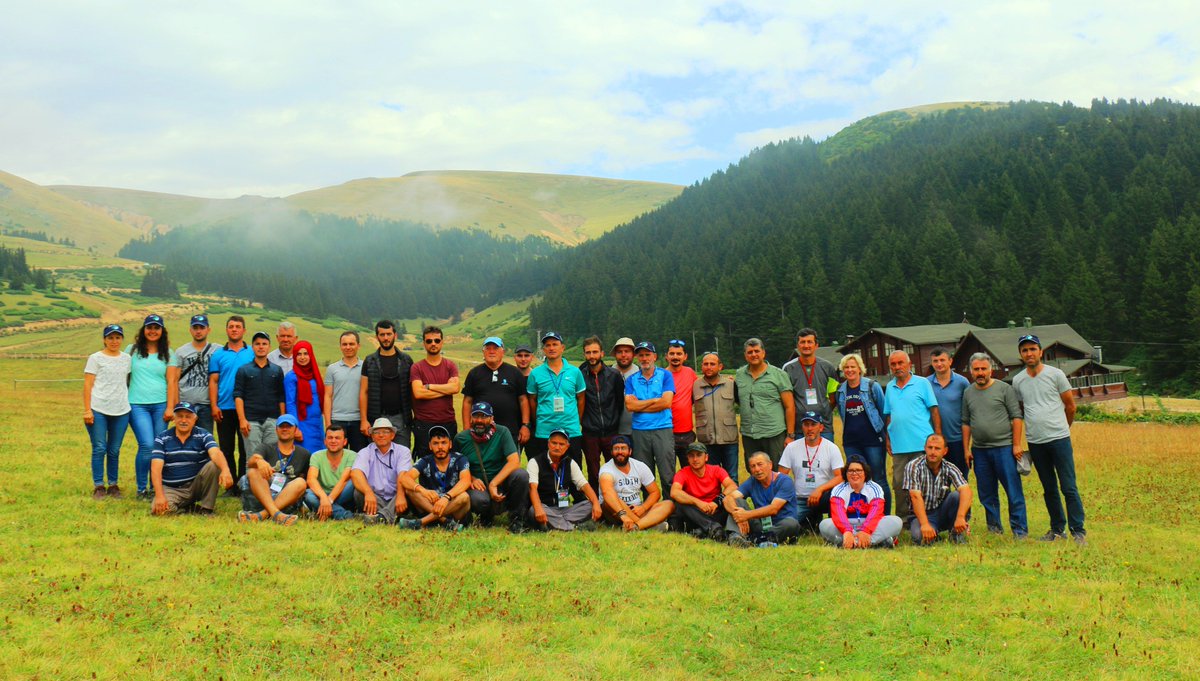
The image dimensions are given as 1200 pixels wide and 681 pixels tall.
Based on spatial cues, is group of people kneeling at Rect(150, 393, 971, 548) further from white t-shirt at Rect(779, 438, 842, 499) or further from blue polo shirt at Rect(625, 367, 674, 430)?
blue polo shirt at Rect(625, 367, 674, 430)

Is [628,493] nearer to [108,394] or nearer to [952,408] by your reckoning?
[952,408]

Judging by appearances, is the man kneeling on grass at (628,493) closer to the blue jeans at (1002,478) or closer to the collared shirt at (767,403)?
the collared shirt at (767,403)

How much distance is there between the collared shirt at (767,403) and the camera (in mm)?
10438

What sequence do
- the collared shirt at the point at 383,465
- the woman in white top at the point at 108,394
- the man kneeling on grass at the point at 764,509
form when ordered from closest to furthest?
the man kneeling on grass at the point at 764,509 < the collared shirt at the point at 383,465 < the woman in white top at the point at 108,394

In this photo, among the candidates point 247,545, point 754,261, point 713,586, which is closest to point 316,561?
point 247,545

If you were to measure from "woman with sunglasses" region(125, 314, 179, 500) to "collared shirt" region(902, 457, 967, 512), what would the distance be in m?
10.1

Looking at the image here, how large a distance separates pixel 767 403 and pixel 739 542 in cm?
213

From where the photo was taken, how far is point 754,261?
102 metres

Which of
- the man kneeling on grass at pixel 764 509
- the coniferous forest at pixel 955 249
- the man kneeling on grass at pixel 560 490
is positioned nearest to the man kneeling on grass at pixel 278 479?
the man kneeling on grass at pixel 560 490

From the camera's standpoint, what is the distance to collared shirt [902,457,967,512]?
953cm

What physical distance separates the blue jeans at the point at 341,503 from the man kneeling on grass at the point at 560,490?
2389mm

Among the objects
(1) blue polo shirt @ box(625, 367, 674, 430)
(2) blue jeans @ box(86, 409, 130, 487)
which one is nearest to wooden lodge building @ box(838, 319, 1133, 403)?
(1) blue polo shirt @ box(625, 367, 674, 430)

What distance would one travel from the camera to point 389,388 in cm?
1035

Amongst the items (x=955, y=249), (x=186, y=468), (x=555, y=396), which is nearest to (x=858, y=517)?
(x=555, y=396)
